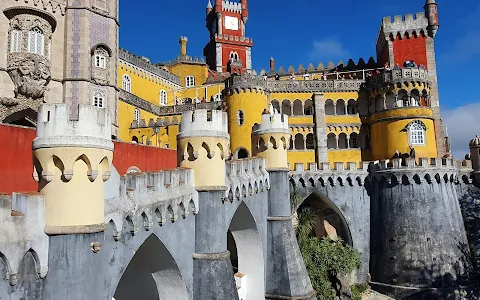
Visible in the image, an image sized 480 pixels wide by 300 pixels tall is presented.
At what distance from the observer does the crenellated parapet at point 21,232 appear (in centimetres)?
604

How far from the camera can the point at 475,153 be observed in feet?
109

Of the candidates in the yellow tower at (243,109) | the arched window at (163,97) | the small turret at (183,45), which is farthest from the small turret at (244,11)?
the yellow tower at (243,109)

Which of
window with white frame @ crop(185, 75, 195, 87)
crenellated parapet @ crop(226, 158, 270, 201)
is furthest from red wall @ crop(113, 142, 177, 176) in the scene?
window with white frame @ crop(185, 75, 195, 87)

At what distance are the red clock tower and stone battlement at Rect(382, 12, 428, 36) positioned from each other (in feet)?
75.0

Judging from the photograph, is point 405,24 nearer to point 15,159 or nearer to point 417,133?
point 417,133

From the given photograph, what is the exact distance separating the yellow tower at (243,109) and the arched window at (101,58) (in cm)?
1400

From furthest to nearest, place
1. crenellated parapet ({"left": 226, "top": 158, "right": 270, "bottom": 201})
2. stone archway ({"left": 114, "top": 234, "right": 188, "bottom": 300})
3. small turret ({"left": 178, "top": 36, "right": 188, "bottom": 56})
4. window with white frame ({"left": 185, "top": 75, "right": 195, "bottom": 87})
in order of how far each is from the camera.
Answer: small turret ({"left": 178, "top": 36, "right": 188, "bottom": 56}) < window with white frame ({"left": 185, "top": 75, "right": 195, "bottom": 87}) < crenellated parapet ({"left": 226, "top": 158, "right": 270, "bottom": 201}) < stone archway ({"left": 114, "top": 234, "right": 188, "bottom": 300})

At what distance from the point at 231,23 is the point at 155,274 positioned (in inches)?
2206

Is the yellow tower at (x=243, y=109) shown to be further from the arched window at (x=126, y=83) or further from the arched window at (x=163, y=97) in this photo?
the arched window at (x=163, y=97)

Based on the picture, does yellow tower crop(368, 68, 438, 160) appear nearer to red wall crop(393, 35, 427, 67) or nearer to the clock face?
red wall crop(393, 35, 427, 67)

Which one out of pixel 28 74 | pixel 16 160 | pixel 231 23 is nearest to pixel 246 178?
pixel 16 160

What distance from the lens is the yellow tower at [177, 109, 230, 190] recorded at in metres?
12.1

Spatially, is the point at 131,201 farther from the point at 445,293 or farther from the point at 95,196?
the point at 445,293

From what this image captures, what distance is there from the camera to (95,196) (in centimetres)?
720
